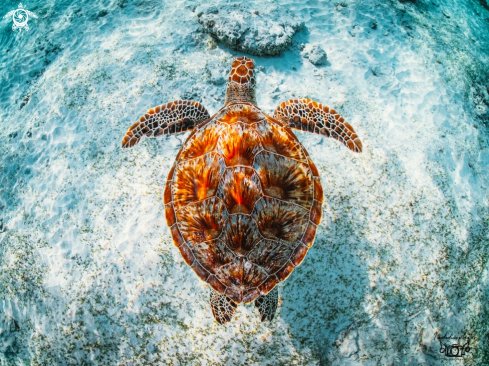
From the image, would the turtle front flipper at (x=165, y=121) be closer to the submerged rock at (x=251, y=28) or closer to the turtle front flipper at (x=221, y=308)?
the submerged rock at (x=251, y=28)

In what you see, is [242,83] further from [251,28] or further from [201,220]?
[201,220]

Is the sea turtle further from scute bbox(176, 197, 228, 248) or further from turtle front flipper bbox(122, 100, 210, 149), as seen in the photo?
turtle front flipper bbox(122, 100, 210, 149)

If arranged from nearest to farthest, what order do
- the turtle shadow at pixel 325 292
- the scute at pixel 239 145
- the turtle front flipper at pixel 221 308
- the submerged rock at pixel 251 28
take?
1. the scute at pixel 239 145
2. the turtle front flipper at pixel 221 308
3. the turtle shadow at pixel 325 292
4. the submerged rock at pixel 251 28

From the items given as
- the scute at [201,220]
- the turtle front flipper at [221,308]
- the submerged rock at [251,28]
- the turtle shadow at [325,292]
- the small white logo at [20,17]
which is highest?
the small white logo at [20,17]

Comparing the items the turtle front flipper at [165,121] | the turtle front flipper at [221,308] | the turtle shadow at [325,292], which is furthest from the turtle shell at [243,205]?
the turtle front flipper at [165,121]

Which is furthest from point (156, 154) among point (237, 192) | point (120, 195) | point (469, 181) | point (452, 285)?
point (469, 181)

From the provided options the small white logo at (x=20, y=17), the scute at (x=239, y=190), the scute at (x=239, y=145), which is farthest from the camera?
the small white logo at (x=20, y=17)
